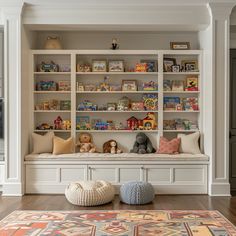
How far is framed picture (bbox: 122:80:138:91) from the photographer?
6.37m

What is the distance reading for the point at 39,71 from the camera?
638 centimetres

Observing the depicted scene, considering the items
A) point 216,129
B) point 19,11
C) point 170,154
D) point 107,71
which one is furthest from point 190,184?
point 19,11

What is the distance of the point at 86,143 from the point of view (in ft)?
20.8

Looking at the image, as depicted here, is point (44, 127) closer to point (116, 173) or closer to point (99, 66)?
point (99, 66)

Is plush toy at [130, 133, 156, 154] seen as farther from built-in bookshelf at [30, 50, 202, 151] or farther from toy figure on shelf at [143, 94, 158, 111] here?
toy figure on shelf at [143, 94, 158, 111]

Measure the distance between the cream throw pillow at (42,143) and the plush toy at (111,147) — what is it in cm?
89

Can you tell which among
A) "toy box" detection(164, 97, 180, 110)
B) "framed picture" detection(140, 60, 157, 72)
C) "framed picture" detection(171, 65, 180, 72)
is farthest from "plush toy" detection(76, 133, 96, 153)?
"framed picture" detection(171, 65, 180, 72)

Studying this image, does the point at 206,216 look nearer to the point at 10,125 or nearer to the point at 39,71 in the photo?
the point at 10,125

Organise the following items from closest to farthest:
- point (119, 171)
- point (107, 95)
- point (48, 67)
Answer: point (119, 171), point (48, 67), point (107, 95)

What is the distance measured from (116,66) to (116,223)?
2938 mm

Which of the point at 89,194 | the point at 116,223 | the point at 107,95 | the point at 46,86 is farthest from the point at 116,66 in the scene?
the point at 116,223

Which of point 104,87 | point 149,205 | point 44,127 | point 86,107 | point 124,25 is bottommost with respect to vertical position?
point 149,205

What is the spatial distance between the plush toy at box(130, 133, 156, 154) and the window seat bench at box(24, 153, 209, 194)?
364 mm

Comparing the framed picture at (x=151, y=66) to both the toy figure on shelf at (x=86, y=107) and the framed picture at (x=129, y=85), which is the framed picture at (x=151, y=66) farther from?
the toy figure on shelf at (x=86, y=107)
